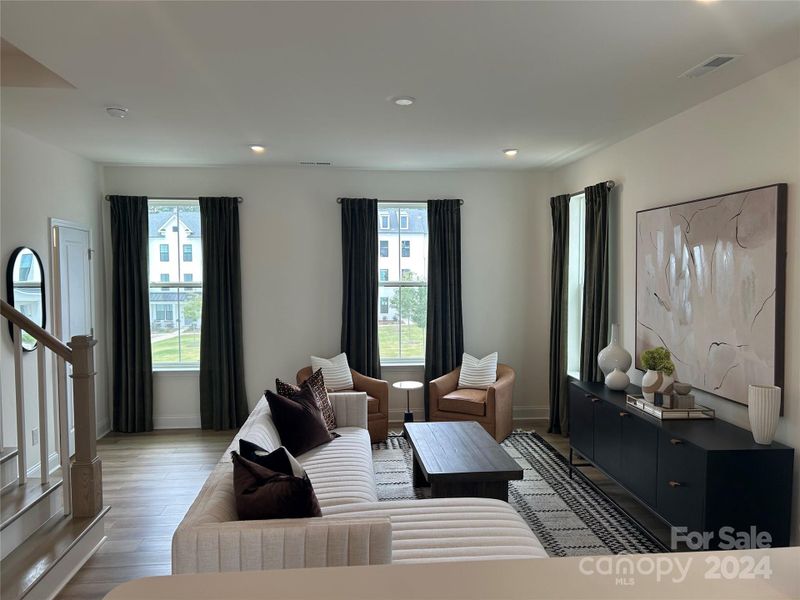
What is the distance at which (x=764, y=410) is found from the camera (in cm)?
275

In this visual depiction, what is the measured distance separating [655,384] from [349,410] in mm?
2241

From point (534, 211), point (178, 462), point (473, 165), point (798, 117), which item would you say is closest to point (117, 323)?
point (178, 462)

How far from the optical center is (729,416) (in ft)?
10.7

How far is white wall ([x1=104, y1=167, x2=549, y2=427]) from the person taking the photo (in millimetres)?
5797

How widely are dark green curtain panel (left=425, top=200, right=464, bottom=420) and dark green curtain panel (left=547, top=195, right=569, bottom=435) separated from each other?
100 cm

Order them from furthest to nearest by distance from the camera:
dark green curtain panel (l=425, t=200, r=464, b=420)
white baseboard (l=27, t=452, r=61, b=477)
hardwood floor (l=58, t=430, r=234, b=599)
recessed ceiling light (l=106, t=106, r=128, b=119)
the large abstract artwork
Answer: dark green curtain panel (l=425, t=200, r=464, b=420) → white baseboard (l=27, t=452, r=61, b=477) → recessed ceiling light (l=106, t=106, r=128, b=119) → hardwood floor (l=58, t=430, r=234, b=599) → the large abstract artwork

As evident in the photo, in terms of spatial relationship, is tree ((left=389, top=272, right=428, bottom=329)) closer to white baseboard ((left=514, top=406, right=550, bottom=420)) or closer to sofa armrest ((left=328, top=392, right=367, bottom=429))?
white baseboard ((left=514, top=406, right=550, bottom=420))

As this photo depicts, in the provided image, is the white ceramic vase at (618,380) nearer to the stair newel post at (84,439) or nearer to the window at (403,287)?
the window at (403,287)

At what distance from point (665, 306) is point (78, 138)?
469 centimetres

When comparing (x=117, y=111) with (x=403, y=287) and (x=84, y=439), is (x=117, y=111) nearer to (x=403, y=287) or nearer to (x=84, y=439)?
(x=84, y=439)

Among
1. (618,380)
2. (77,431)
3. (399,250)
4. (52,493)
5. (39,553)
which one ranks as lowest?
(39,553)

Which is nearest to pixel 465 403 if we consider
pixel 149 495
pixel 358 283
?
pixel 358 283

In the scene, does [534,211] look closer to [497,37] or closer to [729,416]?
[729,416]

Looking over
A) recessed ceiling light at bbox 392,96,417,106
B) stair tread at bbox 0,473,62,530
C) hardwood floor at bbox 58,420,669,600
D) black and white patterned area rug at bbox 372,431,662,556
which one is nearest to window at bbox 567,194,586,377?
hardwood floor at bbox 58,420,669,600
